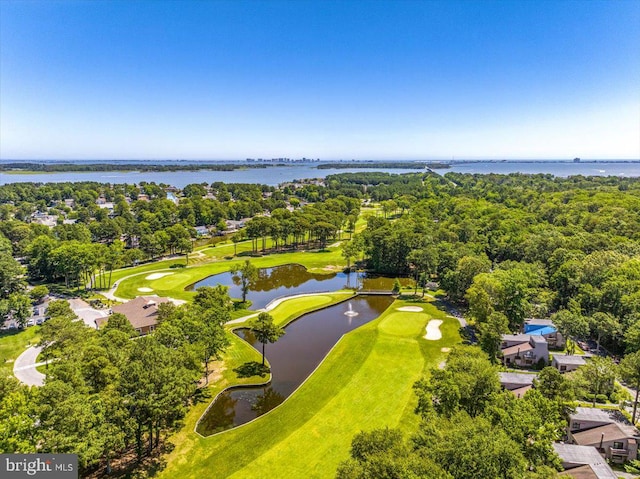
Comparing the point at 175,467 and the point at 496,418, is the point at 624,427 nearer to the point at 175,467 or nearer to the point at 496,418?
the point at 496,418

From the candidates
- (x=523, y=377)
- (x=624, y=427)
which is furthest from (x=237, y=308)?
(x=624, y=427)

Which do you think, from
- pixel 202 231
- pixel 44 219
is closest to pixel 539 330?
pixel 202 231

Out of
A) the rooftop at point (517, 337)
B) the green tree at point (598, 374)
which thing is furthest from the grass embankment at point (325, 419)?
the green tree at point (598, 374)

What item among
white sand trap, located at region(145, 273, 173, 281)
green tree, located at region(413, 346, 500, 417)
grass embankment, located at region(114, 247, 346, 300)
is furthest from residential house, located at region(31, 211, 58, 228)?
green tree, located at region(413, 346, 500, 417)

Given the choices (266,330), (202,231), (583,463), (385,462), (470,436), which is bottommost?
(583,463)

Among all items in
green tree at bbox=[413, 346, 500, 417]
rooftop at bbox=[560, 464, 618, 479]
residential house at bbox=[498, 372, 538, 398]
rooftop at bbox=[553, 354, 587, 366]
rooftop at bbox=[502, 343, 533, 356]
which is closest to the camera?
rooftop at bbox=[560, 464, 618, 479]

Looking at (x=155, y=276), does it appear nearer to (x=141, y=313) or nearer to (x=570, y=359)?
(x=141, y=313)

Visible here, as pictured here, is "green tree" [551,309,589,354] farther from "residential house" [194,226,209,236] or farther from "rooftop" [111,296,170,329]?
"residential house" [194,226,209,236]
